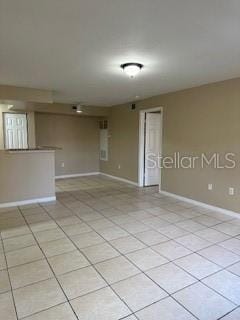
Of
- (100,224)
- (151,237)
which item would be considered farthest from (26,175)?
(151,237)

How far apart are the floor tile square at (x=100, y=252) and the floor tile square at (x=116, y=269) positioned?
0.09 meters

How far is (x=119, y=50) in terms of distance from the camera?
2.60 meters

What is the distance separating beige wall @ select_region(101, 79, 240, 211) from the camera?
3838 millimetres

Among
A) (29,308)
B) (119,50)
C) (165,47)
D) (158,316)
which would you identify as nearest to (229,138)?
(165,47)

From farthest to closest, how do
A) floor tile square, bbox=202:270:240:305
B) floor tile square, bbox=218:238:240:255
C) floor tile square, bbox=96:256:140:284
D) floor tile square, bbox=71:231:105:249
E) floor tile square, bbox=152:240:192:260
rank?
floor tile square, bbox=71:231:105:249
floor tile square, bbox=218:238:240:255
floor tile square, bbox=152:240:192:260
floor tile square, bbox=96:256:140:284
floor tile square, bbox=202:270:240:305

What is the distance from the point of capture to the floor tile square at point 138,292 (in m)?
Result: 1.85

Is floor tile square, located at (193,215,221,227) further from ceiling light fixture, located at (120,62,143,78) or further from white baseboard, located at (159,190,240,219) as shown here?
ceiling light fixture, located at (120,62,143,78)

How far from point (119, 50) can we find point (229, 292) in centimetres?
270

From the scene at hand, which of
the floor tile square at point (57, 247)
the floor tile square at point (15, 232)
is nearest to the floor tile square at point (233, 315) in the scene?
the floor tile square at point (57, 247)

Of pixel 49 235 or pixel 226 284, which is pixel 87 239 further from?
pixel 226 284

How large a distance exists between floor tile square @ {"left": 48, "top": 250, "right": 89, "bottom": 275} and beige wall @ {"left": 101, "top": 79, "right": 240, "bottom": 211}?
2.78 metres

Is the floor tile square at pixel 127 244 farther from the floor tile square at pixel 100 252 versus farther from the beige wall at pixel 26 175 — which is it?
the beige wall at pixel 26 175

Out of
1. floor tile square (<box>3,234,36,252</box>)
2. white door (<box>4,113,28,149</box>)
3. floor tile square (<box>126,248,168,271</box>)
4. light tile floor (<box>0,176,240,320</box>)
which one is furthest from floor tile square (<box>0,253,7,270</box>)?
white door (<box>4,113,28,149</box>)

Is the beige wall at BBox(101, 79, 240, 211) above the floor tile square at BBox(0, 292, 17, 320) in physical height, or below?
above
